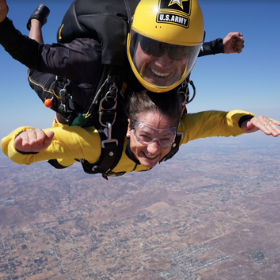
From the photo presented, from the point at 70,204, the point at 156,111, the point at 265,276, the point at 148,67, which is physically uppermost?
the point at 148,67

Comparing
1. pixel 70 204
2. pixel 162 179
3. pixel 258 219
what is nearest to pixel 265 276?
pixel 258 219

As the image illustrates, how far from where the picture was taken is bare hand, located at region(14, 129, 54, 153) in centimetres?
171

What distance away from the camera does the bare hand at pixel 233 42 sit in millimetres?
3110

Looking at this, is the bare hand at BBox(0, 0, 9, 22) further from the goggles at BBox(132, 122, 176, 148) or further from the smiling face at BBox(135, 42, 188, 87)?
the goggles at BBox(132, 122, 176, 148)

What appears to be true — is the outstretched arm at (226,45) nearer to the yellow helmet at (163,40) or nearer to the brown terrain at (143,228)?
the yellow helmet at (163,40)

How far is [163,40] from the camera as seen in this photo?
196cm

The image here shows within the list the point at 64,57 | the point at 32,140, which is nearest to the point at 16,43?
the point at 64,57

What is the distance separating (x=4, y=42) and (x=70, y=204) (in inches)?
2497

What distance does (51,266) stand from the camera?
33.3 m

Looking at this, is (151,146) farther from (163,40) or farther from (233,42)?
(233,42)

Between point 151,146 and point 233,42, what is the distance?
175cm

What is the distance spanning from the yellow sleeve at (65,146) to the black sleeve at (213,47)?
1661mm

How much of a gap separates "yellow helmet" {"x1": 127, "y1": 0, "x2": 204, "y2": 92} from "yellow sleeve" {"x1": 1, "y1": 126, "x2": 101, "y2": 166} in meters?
0.74

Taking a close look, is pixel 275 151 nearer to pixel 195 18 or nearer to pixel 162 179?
pixel 162 179
